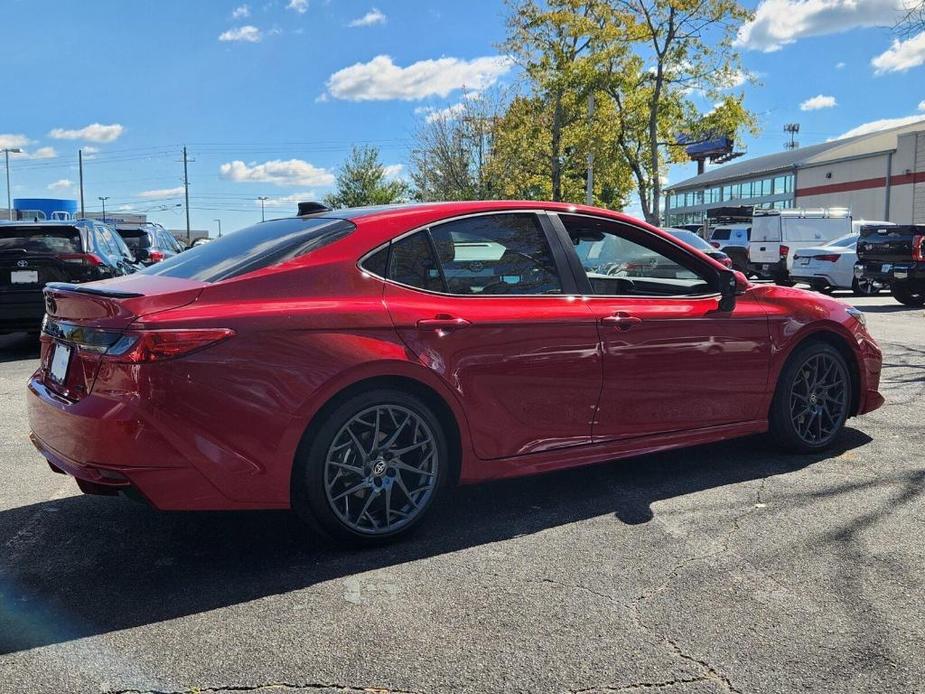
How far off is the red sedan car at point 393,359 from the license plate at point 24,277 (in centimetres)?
643

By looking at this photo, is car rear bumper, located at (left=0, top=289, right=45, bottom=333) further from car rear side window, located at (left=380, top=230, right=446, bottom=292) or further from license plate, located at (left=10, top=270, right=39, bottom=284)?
car rear side window, located at (left=380, top=230, right=446, bottom=292)

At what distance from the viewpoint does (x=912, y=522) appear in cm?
383

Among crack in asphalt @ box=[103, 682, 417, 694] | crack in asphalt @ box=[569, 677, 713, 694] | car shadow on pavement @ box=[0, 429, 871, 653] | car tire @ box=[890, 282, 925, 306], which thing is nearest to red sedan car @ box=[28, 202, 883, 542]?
car shadow on pavement @ box=[0, 429, 871, 653]

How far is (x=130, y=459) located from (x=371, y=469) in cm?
97

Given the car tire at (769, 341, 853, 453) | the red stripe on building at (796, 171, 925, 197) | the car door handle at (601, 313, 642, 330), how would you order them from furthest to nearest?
the red stripe on building at (796, 171, 925, 197)
the car tire at (769, 341, 853, 453)
the car door handle at (601, 313, 642, 330)

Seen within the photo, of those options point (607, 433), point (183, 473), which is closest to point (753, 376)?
point (607, 433)

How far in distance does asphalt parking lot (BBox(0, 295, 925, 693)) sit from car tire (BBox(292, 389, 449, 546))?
0.50 ft

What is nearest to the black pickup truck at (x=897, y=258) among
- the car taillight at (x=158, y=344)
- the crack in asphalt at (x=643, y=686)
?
the crack in asphalt at (x=643, y=686)

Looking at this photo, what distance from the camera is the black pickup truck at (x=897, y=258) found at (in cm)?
1509

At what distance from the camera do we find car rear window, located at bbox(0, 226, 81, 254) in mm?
9445

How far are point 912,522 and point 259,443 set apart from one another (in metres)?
3.04

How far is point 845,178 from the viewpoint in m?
48.7

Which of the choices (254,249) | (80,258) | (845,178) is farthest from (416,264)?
(845,178)

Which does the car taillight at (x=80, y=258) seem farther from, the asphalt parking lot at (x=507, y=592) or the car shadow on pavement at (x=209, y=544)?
the car shadow on pavement at (x=209, y=544)
